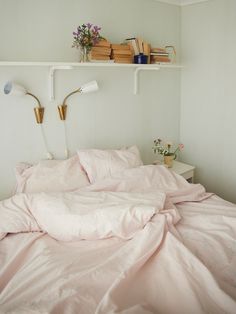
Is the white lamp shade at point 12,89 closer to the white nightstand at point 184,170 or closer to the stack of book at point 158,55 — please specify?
the stack of book at point 158,55

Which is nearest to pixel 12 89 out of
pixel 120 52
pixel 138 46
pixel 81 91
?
pixel 81 91

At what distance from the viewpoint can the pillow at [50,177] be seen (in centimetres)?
206

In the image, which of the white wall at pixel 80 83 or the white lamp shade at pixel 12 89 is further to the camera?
the white wall at pixel 80 83

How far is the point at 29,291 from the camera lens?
1212 millimetres

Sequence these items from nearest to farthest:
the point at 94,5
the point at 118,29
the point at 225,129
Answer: the point at 94,5
the point at 118,29
the point at 225,129

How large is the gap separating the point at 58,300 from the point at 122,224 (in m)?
0.57

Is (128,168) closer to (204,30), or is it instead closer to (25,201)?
(25,201)

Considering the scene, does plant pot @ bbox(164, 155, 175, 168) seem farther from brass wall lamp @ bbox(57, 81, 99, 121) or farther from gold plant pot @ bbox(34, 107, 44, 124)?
gold plant pot @ bbox(34, 107, 44, 124)

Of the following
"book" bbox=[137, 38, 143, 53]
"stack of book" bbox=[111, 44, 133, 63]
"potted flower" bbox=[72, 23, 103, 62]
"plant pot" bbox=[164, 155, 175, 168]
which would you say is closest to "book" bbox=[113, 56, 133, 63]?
"stack of book" bbox=[111, 44, 133, 63]

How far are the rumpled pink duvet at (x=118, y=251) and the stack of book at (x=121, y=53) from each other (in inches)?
37.6

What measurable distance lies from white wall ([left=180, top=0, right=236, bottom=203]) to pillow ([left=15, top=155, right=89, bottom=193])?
1421 millimetres

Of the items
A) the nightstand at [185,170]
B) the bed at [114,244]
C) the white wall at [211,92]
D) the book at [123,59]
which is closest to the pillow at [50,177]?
the bed at [114,244]

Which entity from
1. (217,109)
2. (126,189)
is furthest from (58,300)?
(217,109)

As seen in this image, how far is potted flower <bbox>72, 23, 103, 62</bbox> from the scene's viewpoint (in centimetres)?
218
